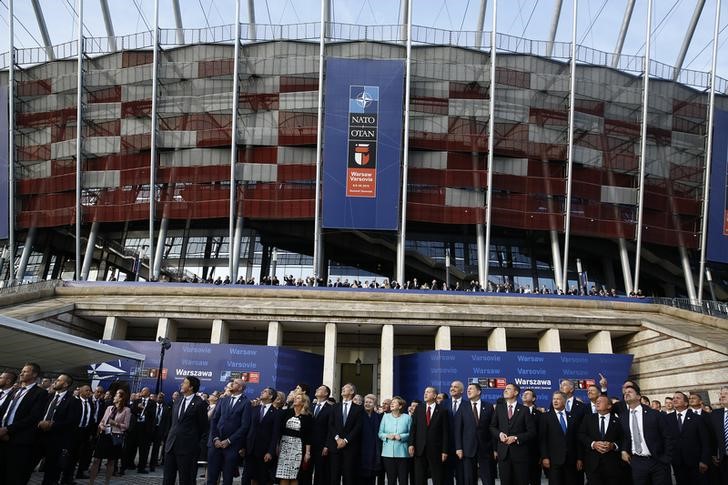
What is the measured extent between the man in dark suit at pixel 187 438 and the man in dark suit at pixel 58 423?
2.41 meters

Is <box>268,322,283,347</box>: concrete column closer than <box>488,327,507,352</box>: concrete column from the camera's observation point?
Yes

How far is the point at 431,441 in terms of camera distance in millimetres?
11750

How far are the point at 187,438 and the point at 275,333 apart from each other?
21.7 m

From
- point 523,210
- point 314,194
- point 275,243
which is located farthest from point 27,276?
point 523,210

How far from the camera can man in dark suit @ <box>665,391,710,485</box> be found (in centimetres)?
1078

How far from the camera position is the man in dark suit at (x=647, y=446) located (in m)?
9.29

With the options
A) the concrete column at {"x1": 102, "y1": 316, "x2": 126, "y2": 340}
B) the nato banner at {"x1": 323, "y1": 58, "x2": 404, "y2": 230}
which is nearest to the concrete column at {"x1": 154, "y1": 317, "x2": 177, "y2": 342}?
the concrete column at {"x1": 102, "y1": 316, "x2": 126, "y2": 340}

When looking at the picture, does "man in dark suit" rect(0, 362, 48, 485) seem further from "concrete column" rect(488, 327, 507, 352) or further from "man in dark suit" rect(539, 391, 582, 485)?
"concrete column" rect(488, 327, 507, 352)

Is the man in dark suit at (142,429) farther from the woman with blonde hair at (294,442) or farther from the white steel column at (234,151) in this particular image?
the white steel column at (234,151)

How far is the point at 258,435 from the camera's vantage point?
35.0ft

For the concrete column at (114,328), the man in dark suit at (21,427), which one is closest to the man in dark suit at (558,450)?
the man in dark suit at (21,427)

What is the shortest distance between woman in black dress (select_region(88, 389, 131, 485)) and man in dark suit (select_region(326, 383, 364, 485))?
16.3 ft

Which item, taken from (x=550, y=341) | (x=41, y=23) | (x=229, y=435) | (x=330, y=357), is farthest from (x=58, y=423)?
(x=41, y=23)

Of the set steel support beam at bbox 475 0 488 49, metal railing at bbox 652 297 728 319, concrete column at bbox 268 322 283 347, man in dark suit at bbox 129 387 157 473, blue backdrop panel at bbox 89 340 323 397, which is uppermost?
steel support beam at bbox 475 0 488 49
